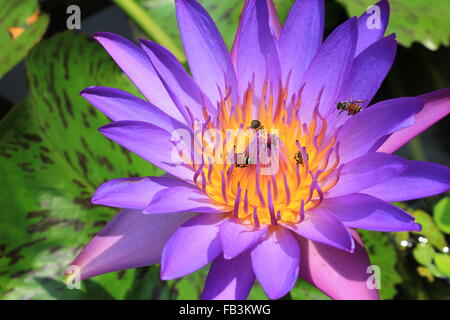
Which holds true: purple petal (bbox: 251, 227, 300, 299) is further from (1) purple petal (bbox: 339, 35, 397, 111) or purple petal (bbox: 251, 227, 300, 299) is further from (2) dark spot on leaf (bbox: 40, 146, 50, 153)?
(2) dark spot on leaf (bbox: 40, 146, 50, 153)

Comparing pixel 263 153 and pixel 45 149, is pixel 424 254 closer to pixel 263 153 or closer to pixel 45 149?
pixel 263 153

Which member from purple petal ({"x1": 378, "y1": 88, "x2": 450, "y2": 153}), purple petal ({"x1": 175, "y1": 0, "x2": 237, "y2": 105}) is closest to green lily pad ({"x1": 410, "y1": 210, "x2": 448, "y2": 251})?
purple petal ({"x1": 378, "y1": 88, "x2": 450, "y2": 153})

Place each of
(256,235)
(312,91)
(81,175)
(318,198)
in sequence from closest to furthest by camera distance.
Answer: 1. (256,235)
2. (318,198)
3. (312,91)
4. (81,175)

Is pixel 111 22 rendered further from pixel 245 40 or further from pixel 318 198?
pixel 318 198

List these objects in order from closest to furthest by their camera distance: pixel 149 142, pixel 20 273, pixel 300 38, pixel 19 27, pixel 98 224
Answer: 1. pixel 149 142
2. pixel 300 38
3. pixel 20 273
4. pixel 98 224
5. pixel 19 27

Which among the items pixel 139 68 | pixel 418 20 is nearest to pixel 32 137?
pixel 139 68

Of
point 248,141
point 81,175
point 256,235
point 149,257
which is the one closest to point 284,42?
point 248,141

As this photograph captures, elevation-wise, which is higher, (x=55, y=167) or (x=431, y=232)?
(x=55, y=167)

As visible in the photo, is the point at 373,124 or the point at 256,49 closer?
the point at 373,124
